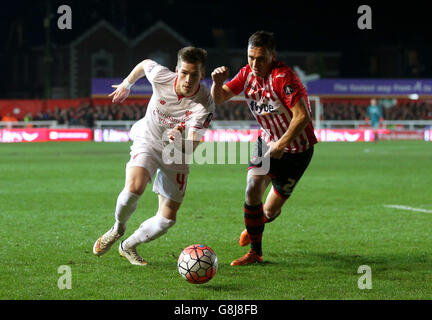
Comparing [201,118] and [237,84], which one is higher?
[237,84]

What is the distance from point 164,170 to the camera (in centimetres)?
741

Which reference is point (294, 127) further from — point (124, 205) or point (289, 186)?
point (124, 205)

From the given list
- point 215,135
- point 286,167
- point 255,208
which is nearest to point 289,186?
point 286,167

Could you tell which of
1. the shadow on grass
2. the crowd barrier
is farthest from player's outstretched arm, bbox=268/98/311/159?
the crowd barrier

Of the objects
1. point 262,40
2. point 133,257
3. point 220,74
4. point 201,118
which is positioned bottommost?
point 133,257

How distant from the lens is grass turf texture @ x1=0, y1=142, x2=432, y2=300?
6395mm

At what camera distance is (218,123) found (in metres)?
42.0

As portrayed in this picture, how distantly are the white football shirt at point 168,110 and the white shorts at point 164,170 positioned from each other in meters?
0.10

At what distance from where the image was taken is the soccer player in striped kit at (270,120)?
7348 mm

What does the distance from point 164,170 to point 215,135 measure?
28462 millimetres
